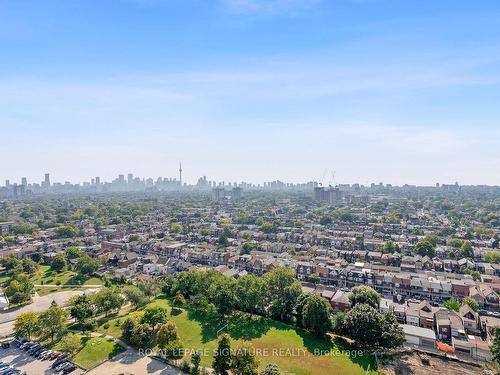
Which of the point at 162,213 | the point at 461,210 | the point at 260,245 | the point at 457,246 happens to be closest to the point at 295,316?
the point at 260,245

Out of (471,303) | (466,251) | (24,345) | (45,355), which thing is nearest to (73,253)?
(24,345)

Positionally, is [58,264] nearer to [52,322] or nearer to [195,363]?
[52,322]

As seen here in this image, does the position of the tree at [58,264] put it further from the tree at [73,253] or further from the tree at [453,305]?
the tree at [453,305]

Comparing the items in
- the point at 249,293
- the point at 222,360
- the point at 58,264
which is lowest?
the point at 58,264

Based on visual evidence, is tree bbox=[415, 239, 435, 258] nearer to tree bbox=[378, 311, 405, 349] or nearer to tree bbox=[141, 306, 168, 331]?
tree bbox=[378, 311, 405, 349]

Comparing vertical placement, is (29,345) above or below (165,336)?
below

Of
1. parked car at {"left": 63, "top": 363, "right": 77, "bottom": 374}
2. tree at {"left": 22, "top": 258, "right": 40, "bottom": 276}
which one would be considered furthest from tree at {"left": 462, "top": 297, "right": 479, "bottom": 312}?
tree at {"left": 22, "top": 258, "right": 40, "bottom": 276}

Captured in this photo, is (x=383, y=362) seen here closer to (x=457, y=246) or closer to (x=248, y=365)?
(x=248, y=365)
